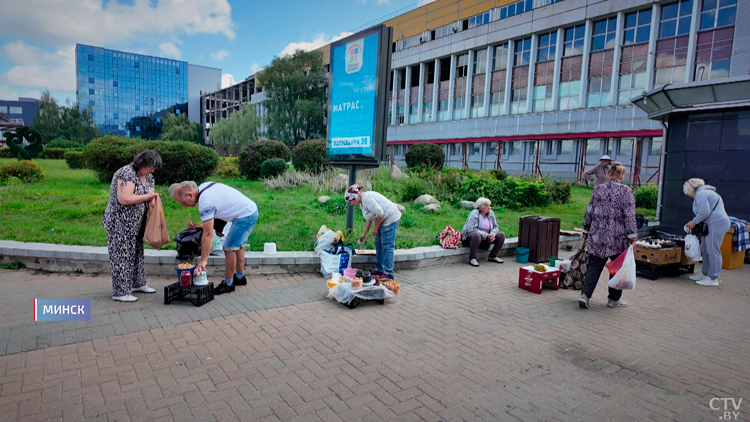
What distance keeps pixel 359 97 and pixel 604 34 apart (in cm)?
2901

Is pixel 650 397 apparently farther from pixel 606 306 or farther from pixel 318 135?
pixel 318 135

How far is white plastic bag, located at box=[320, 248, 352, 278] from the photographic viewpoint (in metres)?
6.43

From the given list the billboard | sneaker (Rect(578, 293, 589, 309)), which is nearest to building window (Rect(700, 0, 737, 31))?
the billboard

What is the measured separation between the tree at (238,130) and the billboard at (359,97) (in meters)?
46.8

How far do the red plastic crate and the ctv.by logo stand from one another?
2870 millimetres

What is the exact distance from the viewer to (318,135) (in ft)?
156

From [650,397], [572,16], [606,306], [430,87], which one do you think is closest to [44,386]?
[650,397]

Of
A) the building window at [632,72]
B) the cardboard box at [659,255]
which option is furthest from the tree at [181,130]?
the cardboard box at [659,255]

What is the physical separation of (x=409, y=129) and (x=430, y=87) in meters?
4.72

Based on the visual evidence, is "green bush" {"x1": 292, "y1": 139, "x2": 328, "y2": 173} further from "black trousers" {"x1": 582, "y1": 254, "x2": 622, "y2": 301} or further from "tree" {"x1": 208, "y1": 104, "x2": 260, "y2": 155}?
"tree" {"x1": 208, "y1": 104, "x2": 260, "y2": 155}

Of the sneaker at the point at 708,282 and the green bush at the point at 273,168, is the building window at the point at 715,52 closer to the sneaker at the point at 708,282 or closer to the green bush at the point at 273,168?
the sneaker at the point at 708,282

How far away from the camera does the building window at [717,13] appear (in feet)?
78.4

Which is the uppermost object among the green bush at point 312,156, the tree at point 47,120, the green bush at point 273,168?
the tree at point 47,120

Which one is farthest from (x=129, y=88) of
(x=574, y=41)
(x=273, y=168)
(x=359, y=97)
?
(x=359, y=97)
